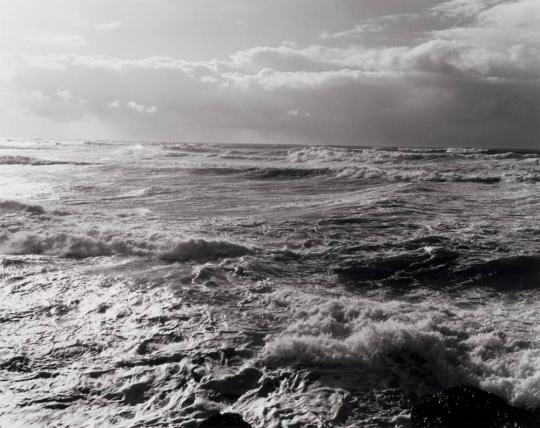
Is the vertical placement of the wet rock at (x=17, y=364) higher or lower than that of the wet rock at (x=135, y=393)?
higher

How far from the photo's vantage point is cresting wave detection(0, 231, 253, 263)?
791cm

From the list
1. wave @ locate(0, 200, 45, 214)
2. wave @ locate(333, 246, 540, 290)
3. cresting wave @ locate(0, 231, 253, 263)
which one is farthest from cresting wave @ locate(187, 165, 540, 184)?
cresting wave @ locate(0, 231, 253, 263)

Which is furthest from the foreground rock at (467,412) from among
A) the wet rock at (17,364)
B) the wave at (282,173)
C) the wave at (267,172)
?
the wave at (282,173)

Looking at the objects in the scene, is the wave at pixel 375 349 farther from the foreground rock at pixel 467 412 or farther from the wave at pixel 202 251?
the wave at pixel 202 251

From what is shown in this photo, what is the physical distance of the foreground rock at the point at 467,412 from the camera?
343 cm

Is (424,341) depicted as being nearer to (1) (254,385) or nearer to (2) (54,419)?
(1) (254,385)

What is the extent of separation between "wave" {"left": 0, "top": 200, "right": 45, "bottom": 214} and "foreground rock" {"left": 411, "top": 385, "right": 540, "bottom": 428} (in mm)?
10959

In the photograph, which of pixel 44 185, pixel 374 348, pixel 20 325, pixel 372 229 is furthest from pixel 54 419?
pixel 44 185

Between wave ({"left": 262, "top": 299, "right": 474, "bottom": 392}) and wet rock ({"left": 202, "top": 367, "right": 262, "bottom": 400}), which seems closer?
wet rock ({"left": 202, "top": 367, "right": 262, "bottom": 400})

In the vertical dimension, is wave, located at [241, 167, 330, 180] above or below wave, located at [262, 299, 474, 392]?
above

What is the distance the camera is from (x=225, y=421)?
3.43m

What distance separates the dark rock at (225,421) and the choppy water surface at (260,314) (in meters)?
0.14

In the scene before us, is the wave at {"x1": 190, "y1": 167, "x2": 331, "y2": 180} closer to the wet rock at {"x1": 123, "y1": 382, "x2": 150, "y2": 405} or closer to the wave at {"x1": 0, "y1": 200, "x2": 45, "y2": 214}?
the wave at {"x1": 0, "y1": 200, "x2": 45, "y2": 214}

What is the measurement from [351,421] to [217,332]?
195 cm
